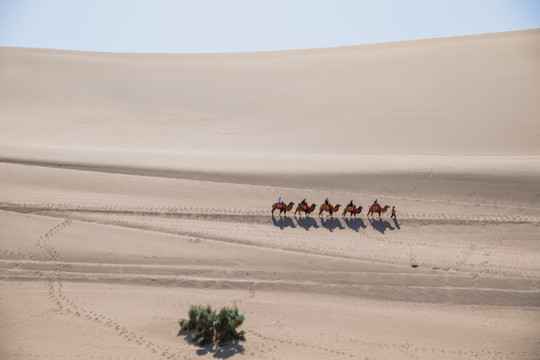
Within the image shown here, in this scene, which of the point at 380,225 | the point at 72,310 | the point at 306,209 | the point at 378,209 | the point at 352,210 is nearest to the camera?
the point at 72,310

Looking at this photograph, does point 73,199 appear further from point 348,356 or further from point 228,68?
point 228,68

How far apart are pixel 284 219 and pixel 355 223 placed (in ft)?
8.60

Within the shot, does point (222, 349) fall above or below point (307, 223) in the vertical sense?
below

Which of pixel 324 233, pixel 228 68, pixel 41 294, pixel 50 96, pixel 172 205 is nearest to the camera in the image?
pixel 41 294

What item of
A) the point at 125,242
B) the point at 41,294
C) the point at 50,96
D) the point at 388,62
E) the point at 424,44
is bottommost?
the point at 41,294

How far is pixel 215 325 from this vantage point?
962 centimetres

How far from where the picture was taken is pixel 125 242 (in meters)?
14.4

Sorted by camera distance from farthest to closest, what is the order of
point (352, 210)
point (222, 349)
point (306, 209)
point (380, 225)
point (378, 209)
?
point (306, 209)
point (352, 210)
point (378, 209)
point (380, 225)
point (222, 349)

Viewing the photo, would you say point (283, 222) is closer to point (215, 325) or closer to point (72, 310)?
point (215, 325)

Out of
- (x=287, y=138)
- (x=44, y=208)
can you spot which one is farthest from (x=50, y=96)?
(x=44, y=208)

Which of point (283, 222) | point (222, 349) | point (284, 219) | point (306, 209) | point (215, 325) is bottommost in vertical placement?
point (222, 349)

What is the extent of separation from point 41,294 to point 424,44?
44.0 metres

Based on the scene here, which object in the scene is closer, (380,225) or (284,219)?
(380,225)

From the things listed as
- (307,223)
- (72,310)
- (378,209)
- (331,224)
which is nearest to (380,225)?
(378,209)
